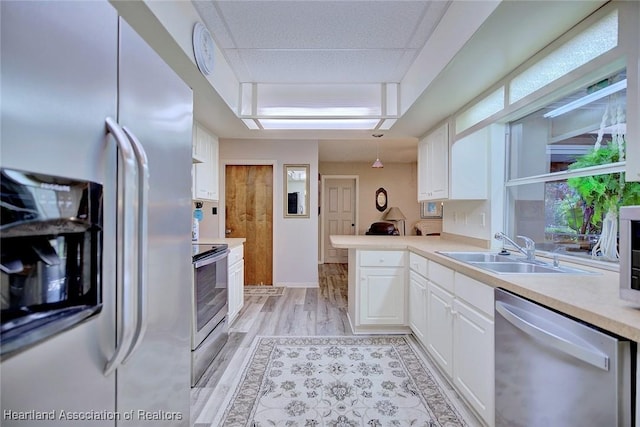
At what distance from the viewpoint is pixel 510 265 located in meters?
1.98

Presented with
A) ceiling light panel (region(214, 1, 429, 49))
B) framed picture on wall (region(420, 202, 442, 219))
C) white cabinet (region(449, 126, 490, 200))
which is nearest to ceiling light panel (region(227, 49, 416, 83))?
ceiling light panel (region(214, 1, 429, 49))

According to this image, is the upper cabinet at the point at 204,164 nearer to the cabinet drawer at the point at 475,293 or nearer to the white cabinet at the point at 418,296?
the white cabinet at the point at 418,296

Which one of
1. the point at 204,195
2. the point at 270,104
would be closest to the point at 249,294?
the point at 204,195

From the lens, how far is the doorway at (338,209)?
718 cm

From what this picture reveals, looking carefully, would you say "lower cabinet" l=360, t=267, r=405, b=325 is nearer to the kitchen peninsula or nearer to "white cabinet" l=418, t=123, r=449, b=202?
the kitchen peninsula

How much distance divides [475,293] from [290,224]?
3.35 meters

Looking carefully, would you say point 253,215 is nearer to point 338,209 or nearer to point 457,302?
point 338,209

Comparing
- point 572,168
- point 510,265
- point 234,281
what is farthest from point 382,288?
point 572,168

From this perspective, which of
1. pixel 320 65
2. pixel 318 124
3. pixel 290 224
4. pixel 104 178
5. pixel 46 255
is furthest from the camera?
pixel 290 224

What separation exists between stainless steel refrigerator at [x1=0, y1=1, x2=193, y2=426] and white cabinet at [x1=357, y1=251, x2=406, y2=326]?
Result: 2.01 metres

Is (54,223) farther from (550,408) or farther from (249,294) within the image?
(249,294)

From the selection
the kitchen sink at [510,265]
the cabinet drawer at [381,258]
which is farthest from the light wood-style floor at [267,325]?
the kitchen sink at [510,265]

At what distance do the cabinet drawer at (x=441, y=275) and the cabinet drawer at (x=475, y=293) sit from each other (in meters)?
0.10

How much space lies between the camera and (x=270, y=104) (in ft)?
9.70
